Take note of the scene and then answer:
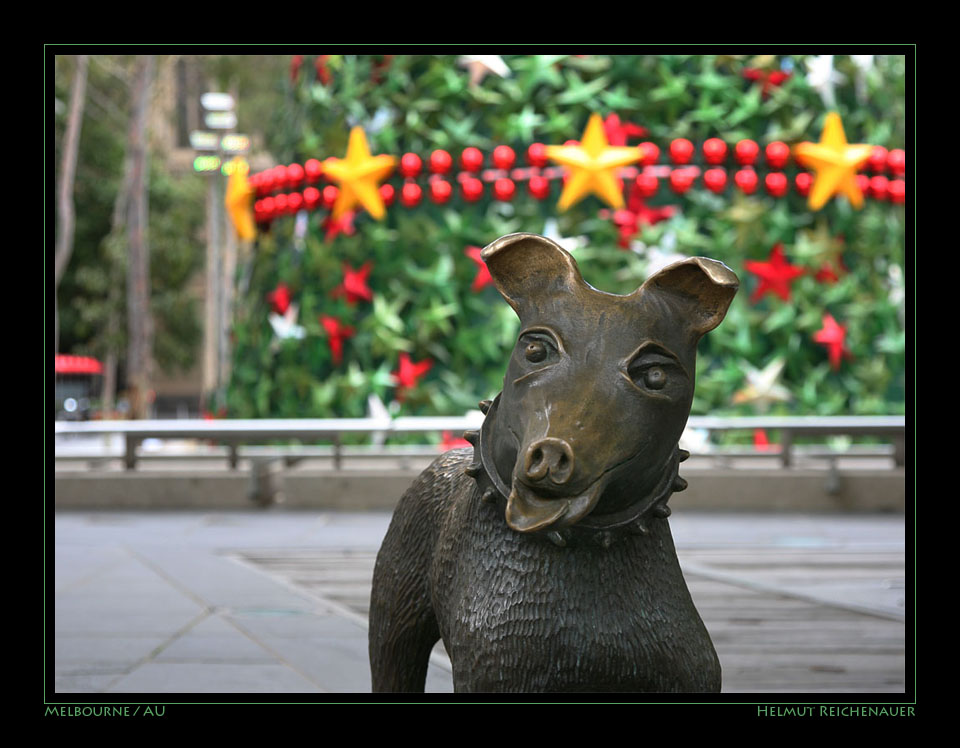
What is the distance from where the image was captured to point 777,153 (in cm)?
1109

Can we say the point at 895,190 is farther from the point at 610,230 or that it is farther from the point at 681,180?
the point at 610,230

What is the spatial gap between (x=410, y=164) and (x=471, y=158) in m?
0.65

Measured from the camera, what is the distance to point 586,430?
202 cm

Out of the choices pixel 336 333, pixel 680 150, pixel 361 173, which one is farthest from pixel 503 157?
pixel 336 333

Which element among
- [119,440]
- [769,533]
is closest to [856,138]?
[769,533]

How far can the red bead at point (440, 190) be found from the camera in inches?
442

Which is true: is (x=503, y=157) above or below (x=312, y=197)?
above

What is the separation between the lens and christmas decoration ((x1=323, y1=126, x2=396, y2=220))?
438 inches

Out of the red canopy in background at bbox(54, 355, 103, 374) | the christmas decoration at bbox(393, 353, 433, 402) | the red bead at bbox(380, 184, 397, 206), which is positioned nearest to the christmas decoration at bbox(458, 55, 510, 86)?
the red bead at bbox(380, 184, 397, 206)

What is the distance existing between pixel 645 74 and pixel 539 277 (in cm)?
973

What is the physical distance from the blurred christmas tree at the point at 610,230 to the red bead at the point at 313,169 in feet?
1.01

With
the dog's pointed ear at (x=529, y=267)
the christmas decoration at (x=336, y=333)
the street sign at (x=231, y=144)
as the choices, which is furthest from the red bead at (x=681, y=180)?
the street sign at (x=231, y=144)

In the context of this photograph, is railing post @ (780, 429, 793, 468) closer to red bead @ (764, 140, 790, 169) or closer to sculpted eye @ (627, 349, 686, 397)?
red bead @ (764, 140, 790, 169)
